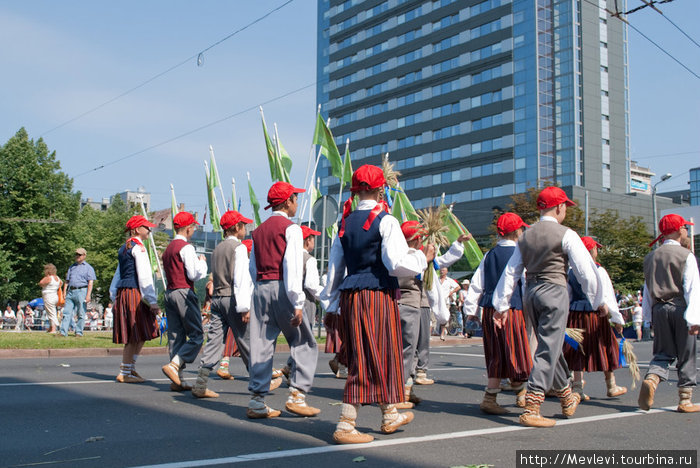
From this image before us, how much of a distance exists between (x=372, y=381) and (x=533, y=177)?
73.1 m

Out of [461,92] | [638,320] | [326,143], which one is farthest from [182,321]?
[461,92]

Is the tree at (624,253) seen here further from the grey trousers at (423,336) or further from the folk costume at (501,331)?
the folk costume at (501,331)

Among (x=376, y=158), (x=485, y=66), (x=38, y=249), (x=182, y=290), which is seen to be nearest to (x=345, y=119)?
(x=376, y=158)

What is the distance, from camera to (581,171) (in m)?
76.3

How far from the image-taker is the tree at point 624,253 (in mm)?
43594

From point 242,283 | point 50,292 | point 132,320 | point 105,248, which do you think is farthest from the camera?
point 105,248

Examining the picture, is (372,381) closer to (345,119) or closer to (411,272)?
(411,272)

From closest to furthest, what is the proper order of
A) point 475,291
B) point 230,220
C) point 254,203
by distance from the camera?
point 475,291 < point 230,220 < point 254,203

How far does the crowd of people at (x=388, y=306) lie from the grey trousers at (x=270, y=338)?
0.4 inches

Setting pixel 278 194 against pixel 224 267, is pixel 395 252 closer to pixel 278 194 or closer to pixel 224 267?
pixel 278 194

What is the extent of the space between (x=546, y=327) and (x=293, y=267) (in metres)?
2.23

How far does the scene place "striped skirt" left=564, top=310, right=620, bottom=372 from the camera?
773cm

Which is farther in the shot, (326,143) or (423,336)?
(326,143)

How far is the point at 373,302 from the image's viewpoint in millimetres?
5484
